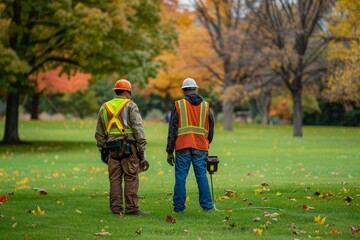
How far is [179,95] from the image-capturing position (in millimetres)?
65812

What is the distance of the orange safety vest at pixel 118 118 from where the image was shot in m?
10.6

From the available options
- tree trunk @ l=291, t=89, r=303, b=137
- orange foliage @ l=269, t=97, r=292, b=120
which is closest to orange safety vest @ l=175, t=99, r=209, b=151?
tree trunk @ l=291, t=89, r=303, b=137

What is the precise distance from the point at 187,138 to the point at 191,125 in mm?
214

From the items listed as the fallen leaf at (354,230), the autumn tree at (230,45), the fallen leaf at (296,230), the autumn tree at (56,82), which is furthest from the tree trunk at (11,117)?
the fallen leaf at (354,230)

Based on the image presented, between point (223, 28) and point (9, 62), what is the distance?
26.2 m

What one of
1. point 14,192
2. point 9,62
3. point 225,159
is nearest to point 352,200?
point 14,192

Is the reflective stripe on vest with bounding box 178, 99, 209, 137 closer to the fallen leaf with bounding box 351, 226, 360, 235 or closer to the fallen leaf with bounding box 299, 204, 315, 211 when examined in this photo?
the fallen leaf with bounding box 299, 204, 315, 211

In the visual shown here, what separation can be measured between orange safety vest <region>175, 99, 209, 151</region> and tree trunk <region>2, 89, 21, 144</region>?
22615 mm

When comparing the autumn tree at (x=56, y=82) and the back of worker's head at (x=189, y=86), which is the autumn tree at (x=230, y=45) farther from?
the back of worker's head at (x=189, y=86)

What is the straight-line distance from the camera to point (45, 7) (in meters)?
29.5

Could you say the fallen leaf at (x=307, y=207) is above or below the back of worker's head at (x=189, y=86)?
below

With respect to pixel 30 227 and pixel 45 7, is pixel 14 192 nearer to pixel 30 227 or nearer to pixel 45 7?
pixel 30 227

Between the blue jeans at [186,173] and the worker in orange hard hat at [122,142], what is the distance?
53 cm

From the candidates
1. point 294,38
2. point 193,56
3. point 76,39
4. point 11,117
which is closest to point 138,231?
point 76,39
